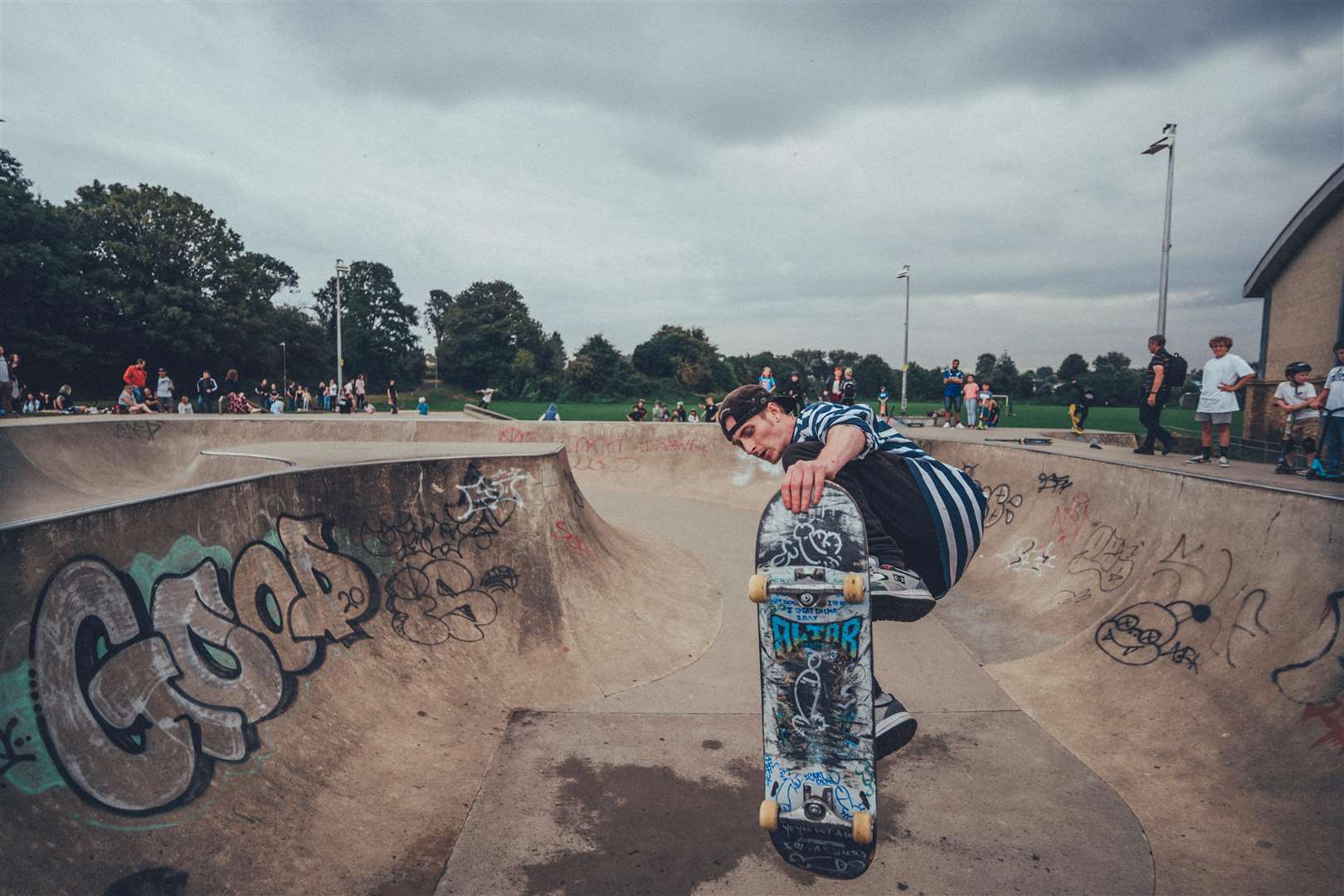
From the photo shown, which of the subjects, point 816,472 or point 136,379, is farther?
point 136,379

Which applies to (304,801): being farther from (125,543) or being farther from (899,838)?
(899,838)

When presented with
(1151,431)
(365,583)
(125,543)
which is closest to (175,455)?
(365,583)

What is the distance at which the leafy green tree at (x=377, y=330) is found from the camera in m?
76.8

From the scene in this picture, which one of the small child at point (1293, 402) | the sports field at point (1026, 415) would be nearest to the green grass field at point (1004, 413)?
the sports field at point (1026, 415)

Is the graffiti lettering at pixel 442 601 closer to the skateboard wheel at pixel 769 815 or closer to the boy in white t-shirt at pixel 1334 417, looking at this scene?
the skateboard wheel at pixel 769 815

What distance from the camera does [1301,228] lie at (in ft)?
60.4

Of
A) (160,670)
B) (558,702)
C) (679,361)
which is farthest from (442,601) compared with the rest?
(679,361)

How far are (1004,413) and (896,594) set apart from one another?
51471mm

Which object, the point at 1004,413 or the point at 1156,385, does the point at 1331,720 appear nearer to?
the point at 1156,385

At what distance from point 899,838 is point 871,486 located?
2301mm

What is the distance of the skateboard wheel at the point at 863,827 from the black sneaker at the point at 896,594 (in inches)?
29.4

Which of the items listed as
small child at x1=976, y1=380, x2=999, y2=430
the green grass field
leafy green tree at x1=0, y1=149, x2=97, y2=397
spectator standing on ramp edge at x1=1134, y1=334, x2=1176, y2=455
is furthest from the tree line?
spectator standing on ramp edge at x1=1134, y1=334, x2=1176, y2=455

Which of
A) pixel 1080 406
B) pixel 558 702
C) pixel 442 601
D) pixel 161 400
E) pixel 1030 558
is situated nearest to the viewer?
pixel 558 702

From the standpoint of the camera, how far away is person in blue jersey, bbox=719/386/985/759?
2631 millimetres
